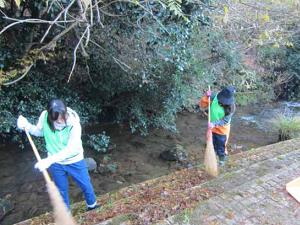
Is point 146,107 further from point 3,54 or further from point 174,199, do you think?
point 174,199

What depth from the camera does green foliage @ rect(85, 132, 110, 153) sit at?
8.77m

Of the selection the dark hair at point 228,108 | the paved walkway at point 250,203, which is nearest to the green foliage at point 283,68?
the dark hair at point 228,108

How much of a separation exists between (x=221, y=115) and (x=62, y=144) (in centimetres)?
289

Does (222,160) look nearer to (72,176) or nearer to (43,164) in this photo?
(72,176)

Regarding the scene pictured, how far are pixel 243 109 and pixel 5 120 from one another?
8812 mm

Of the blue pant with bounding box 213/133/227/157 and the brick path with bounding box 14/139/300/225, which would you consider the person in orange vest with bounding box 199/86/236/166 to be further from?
the brick path with bounding box 14/139/300/225

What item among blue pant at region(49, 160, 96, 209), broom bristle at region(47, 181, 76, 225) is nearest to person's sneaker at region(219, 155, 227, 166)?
blue pant at region(49, 160, 96, 209)

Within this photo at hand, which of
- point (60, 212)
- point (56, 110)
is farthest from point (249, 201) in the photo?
point (56, 110)

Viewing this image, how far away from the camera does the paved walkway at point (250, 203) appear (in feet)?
13.1

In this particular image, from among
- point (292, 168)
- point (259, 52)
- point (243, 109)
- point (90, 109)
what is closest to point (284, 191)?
point (292, 168)

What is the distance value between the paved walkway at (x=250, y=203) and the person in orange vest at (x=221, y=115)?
1161 millimetres

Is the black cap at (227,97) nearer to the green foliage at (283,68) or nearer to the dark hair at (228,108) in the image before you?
the dark hair at (228,108)

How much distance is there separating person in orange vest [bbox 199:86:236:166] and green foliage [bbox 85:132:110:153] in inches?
121

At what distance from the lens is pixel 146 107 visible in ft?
31.5
